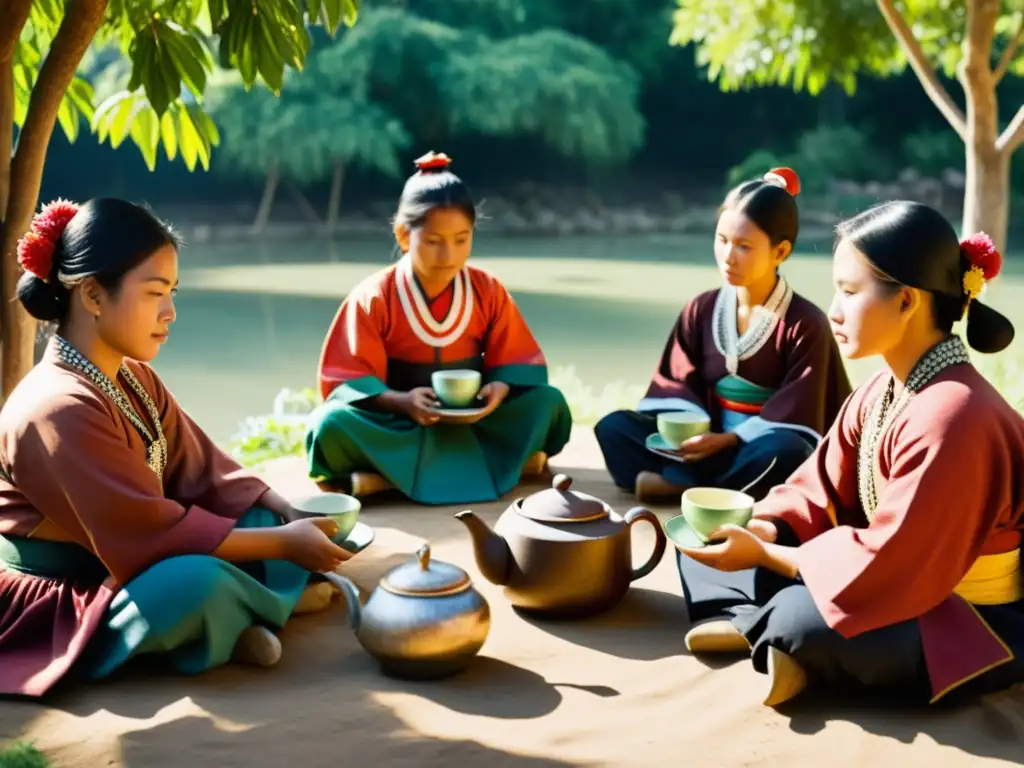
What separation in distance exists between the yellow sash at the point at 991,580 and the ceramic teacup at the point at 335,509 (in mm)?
1588

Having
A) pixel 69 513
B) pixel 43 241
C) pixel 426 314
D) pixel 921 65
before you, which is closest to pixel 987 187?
pixel 921 65

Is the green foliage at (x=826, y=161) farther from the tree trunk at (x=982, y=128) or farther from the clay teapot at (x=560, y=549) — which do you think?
the clay teapot at (x=560, y=549)

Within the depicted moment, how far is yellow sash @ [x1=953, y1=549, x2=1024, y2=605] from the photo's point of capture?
278cm

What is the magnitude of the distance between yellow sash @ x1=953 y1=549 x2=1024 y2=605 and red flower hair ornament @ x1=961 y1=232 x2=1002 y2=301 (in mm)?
626

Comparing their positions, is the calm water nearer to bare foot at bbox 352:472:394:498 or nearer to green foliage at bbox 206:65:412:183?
green foliage at bbox 206:65:412:183

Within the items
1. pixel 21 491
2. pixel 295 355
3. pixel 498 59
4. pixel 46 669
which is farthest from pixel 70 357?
pixel 498 59

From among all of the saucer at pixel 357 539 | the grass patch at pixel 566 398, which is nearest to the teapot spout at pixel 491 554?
the saucer at pixel 357 539

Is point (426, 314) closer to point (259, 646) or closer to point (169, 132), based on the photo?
point (169, 132)

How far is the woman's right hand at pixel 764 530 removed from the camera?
306 cm

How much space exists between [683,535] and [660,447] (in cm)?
141

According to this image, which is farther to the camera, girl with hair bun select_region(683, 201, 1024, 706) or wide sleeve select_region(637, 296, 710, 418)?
wide sleeve select_region(637, 296, 710, 418)

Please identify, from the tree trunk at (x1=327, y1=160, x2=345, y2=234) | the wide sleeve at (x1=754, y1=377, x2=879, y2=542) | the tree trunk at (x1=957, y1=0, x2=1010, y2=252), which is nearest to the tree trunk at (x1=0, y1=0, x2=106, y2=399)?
the wide sleeve at (x1=754, y1=377, x2=879, y2=542)

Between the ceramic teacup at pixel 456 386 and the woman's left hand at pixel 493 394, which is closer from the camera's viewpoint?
the ceramic teacup at pixel 456 386

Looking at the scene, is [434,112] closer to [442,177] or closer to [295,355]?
[295,355]
